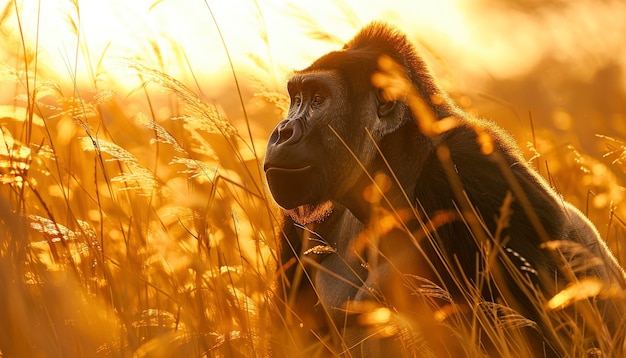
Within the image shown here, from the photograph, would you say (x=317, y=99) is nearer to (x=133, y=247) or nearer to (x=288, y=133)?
(x=288, y=133)

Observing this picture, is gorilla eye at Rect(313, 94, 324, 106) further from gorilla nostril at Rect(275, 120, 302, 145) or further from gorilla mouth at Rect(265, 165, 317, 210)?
gorilla mouth at Rect(265, 165, 317, 210)

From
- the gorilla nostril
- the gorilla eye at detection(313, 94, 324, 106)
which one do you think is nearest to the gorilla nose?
the gorilla nostril

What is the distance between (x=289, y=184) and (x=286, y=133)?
20 cm

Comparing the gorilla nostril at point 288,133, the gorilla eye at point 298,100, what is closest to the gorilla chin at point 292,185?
the gorilla nostril at point 288,133

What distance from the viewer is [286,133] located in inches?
127

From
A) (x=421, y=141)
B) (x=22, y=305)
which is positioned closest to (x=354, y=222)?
(x=421, y=141)

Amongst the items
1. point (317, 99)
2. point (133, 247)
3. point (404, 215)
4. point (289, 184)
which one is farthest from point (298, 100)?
point (133, 247)

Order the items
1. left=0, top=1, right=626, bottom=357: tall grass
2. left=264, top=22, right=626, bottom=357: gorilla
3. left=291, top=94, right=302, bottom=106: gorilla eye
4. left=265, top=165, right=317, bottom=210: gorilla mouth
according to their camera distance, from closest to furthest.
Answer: left=0, top=1, right=626, bottom=357: tall grass → left=264, top=22, right=626, bottom=357: gorilla → left=265, top=165, right=317, bottom=210: gorilla mouth → left=291, top=94, right=302, bottom=106: gorilla eye

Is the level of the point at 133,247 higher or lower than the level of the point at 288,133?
lower

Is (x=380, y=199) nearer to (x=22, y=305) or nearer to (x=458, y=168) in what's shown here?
(x=458, y=168)

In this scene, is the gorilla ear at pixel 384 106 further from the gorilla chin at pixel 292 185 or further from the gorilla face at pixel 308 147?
the gorilla chin at pixel 292 185

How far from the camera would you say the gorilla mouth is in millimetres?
3135

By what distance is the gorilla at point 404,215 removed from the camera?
2574mm

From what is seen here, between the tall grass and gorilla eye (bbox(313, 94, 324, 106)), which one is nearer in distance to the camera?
the tall grass
